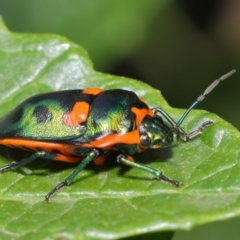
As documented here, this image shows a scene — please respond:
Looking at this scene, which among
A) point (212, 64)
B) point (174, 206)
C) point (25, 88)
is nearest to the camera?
point (174, 206)

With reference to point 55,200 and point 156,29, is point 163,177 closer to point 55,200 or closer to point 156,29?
point 55,200

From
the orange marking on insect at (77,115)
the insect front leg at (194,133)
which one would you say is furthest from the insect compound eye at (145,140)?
the orange marking on insect at (77,115)

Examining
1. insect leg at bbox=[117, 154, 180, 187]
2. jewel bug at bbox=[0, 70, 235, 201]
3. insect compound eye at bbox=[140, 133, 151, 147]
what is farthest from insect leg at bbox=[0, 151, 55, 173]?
insect compound eye at bbox=[140, 133, 151, 147]

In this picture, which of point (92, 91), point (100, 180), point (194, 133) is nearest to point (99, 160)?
point (100, 180)

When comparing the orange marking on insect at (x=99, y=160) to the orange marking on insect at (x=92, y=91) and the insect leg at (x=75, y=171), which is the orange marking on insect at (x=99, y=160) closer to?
the insect leg at (x=75, y=171)

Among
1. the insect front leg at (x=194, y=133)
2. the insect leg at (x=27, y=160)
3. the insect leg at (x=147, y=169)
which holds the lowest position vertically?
the insect leg at (x=27, y=160)

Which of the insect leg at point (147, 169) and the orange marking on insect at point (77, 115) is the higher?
the orange marking on insect at point (77, 115)

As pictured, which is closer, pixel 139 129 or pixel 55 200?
pixel 55 200

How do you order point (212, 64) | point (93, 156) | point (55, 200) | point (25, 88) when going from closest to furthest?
point (55, 200) → point (93, 156) → point (25, 88) → point (212, 64)

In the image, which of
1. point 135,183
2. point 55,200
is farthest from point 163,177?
point 55,200
